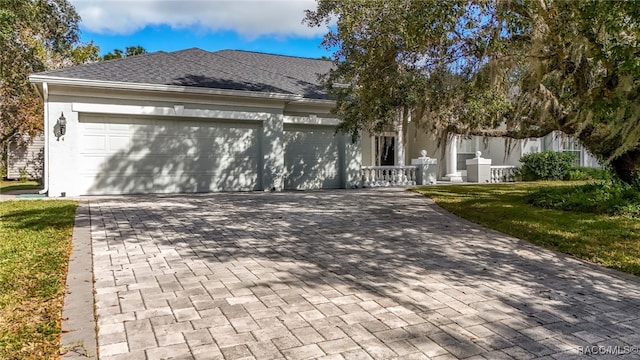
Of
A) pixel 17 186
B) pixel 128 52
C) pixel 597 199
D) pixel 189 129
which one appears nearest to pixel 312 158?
pixel 189 129

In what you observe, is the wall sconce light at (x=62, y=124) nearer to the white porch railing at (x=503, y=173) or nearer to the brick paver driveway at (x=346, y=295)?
the brick paver driveway at (x=346, y=295)

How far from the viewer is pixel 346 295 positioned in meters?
3.81

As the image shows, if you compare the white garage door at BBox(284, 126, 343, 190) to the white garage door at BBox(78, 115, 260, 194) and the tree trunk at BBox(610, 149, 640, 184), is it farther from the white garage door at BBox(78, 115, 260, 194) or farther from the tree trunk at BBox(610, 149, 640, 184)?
the tree trunk at BBox(610, 149, 640, 184)

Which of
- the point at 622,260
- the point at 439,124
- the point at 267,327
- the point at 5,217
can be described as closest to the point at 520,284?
the point at 622,260

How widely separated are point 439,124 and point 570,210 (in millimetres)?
3396

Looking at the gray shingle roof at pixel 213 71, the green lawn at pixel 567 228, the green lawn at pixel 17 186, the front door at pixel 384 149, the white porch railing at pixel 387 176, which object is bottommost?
the green lawn at pixel 567 228

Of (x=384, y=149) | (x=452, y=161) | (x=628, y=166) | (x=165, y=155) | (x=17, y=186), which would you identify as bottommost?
(x=17, y=186)

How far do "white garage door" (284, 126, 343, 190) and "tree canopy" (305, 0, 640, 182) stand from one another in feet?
10.5

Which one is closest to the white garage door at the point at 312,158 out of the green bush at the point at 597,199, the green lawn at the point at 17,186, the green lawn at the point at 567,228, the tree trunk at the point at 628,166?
the green lawn at the point at 567,228

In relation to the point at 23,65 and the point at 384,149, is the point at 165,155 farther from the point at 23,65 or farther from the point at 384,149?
the point at 23,65

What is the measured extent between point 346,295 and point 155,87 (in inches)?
400

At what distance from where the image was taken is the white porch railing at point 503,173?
18453mm

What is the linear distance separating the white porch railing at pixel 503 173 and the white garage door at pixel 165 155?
34.4 ft

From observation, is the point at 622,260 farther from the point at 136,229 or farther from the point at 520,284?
the point at 136,229
